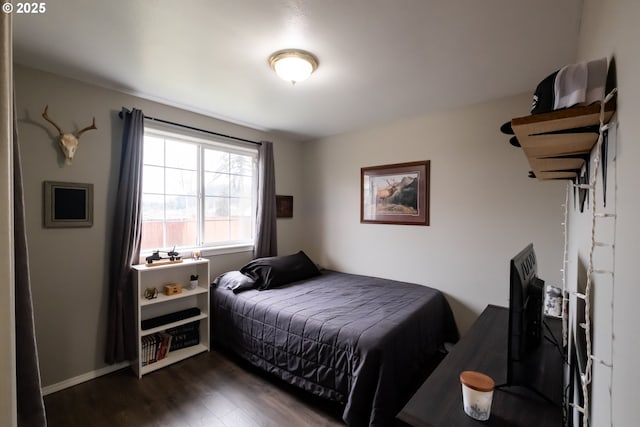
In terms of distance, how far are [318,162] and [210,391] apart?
2961 millimetres

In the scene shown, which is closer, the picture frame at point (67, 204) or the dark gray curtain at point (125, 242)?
the picture frame at point (67, 204)

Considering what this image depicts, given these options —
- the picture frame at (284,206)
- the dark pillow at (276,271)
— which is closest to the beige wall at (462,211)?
the dark pillow at (276,271)

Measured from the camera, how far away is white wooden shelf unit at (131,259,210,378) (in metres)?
2.44

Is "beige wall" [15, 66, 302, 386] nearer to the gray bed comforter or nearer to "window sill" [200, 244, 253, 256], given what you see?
"window sill" [200, 244, 253, 256]

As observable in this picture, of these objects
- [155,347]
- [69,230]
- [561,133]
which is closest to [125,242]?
[69,230]

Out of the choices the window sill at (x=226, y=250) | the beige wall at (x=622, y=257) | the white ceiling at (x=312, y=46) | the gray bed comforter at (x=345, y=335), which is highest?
the white ceiling at (x=312, y=46)

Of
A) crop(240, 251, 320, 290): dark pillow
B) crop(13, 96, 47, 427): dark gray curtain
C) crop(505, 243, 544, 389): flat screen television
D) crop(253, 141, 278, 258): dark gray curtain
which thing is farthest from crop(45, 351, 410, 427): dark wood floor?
crop(253, 141, 278, 258): dark gray curtain

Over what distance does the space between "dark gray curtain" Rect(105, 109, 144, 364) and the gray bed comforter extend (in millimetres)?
784

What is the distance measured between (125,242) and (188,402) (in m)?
1.40

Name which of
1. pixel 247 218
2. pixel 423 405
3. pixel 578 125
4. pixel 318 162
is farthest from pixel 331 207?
pixel 578 125

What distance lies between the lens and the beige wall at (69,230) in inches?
82.2

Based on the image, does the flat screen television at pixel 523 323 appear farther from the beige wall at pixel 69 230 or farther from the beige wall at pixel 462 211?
the beige wall at pixel 69 230

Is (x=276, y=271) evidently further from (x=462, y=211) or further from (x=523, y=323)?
(x=523, y=323)

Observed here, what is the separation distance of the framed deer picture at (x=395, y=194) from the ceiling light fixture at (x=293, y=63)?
166cm
